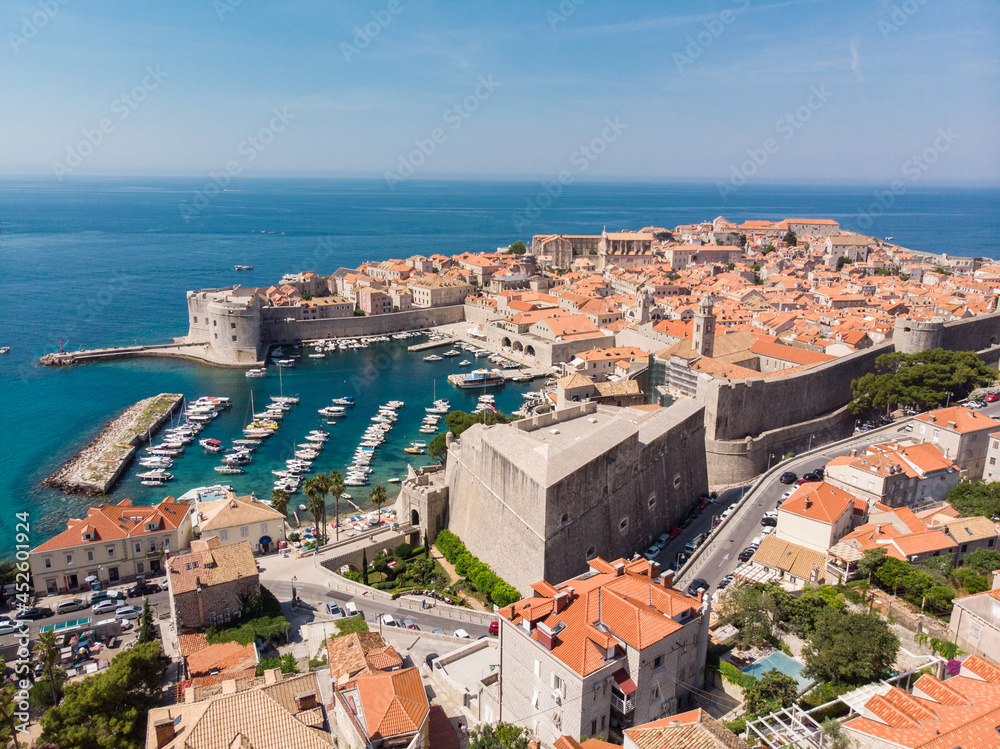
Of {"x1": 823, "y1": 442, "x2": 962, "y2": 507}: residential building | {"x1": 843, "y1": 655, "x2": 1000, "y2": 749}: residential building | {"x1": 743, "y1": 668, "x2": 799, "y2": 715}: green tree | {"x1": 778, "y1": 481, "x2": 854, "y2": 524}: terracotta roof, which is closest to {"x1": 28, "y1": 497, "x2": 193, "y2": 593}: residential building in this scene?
{"x1": 743, "y1": 668, "x2": 799, "y2": 715}: green tree

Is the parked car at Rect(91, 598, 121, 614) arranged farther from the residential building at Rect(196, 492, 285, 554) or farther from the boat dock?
the boat dock

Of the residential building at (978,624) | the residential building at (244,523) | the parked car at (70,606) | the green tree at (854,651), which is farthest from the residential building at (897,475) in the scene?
the parked car at (70,606)

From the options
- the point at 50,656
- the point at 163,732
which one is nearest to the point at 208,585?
the point at 50,656

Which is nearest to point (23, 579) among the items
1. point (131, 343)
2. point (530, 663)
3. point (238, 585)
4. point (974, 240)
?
point (238, 585)

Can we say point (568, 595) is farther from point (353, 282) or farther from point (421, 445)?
point (353, 282)

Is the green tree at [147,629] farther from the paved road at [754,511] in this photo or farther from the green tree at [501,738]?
the paved road at [754,511]
